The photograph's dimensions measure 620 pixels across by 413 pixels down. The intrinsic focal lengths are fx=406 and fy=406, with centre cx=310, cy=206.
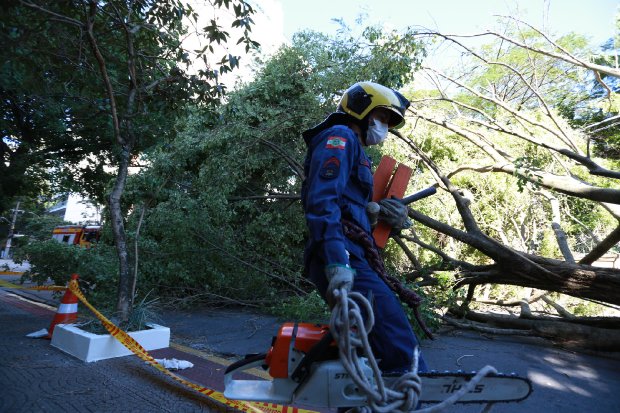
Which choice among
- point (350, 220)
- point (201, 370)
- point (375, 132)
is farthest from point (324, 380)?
point (201, 370)

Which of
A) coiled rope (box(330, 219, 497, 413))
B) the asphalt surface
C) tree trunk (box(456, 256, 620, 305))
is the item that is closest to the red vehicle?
the asphalt surface

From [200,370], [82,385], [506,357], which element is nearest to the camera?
[82,385]

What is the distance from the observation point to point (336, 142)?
196cm

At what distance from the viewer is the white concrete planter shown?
12.9 feet

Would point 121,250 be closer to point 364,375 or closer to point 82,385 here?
point 82,385

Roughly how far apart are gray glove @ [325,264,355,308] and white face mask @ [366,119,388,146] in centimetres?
92

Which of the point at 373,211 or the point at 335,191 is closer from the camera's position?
the point at 335,191

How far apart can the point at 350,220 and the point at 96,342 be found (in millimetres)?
3236

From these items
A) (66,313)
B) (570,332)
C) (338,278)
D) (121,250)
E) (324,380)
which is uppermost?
(121,250)

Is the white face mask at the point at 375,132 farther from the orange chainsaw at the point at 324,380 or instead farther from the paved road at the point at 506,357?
the paved road at the point at 506,357

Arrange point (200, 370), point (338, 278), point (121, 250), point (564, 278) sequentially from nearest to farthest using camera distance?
1. point (338, 278)
2. point (200, 370)
3. point (121, 250)
4. point (564, 278)

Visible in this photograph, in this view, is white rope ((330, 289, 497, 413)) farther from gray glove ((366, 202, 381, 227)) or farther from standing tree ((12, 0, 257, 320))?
standing tree ((12, 0, 257, 320))

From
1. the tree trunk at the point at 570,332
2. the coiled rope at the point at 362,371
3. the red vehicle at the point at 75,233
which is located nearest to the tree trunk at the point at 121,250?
the coiled rope at the point at 362,371

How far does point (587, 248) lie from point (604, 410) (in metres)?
9.63
